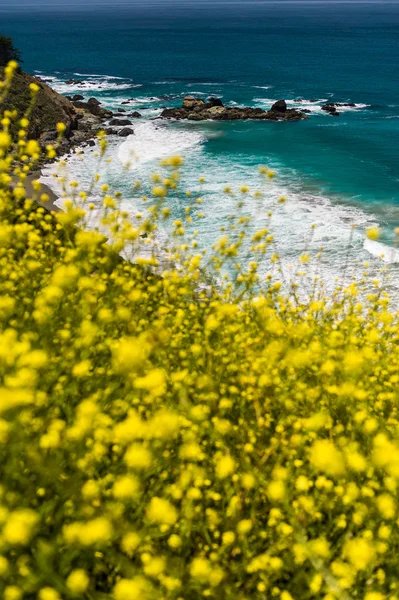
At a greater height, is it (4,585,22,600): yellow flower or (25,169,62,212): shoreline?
(4,585,22,600): yellow flower

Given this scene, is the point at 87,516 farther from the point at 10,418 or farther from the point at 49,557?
the point at 10,418

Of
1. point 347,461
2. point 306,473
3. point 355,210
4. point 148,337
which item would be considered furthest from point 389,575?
point 355,210

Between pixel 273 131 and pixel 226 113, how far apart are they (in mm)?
6517

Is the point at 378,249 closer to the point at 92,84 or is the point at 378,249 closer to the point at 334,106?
the point at 334,106

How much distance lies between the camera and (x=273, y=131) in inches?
1610

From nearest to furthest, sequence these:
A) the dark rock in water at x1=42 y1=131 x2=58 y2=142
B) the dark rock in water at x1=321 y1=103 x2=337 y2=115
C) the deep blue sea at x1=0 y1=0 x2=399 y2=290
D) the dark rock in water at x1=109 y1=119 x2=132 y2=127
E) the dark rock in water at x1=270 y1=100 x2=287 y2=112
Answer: the deep blue sea at x1=0 y1=0 x2=399 y2=290
the dark rock in water at x1=42 y1=131 x2=58 y2=142
the dark rock in water at x1=109 y1=119 x2=132 y2=127
the dark rock in water at x1=270 y1=100 x2=287 y2=112
the dark rock in water at x1=321 y1=103 x2=337 y2=115

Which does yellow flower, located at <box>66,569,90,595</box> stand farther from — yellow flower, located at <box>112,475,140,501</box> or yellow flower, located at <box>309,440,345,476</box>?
yellow flower, located at <box>309,440,345,476</box>

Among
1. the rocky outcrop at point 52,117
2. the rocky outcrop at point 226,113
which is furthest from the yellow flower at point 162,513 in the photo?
the rocky outcrop at point 226,113

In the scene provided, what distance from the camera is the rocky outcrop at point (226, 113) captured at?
4444cm

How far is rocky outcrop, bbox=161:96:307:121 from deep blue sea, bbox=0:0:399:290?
1.98 meters

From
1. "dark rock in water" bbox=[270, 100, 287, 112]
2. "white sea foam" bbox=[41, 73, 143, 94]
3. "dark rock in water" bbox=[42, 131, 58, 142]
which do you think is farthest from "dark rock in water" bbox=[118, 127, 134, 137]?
"white sea foam" bbox=[41, 73, 143, 94]

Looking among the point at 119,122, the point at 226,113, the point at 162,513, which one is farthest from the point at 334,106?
the point at 162,513

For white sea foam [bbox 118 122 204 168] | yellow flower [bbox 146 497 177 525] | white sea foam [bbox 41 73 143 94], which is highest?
white sea foam [bbox 41 73 143 94]

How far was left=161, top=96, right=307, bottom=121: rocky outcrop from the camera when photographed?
4444 centimetres
